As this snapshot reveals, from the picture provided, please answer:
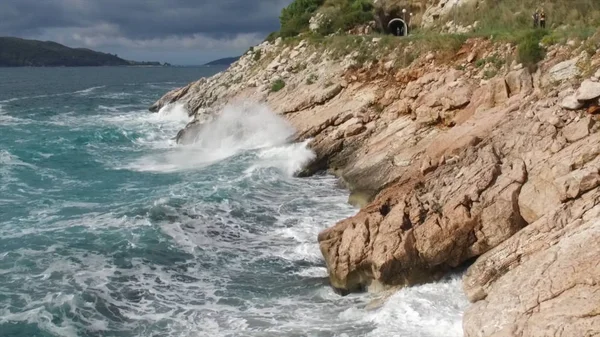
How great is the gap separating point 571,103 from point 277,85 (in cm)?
2190

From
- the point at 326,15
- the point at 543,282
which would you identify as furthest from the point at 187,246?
the point at 326,15

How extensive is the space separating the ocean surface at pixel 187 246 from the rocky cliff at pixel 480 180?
3.24 feet

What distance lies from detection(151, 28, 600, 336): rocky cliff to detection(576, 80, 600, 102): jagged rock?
5cm

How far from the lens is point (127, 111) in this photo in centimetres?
5744

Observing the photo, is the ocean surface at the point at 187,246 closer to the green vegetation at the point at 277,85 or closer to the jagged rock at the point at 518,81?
the green vegetation at the point at 277,85

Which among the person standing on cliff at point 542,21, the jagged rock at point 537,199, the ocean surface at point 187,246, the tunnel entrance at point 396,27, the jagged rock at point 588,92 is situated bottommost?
the ocean surface at point 187,246

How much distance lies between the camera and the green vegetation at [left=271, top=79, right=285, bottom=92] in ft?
116

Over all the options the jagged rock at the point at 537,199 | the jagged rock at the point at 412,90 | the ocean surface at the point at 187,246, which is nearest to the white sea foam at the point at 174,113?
the ocean surface at the point at 187,246

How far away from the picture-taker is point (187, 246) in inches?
762

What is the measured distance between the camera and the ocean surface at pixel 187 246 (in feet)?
46.6

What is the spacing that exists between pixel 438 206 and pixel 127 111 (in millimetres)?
47115

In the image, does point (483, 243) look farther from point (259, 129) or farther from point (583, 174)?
point (259, 129)

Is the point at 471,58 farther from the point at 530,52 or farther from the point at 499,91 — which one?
the point at 499,91

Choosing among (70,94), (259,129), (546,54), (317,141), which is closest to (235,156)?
(259,129)
